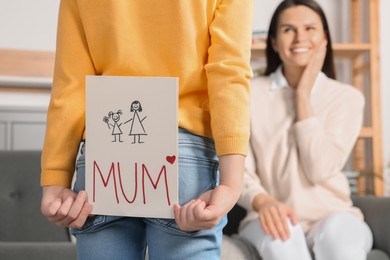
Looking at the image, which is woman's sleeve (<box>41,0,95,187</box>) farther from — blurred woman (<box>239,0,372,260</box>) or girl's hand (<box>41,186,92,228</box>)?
blurred woman (<box>239,0,372,260</box>)

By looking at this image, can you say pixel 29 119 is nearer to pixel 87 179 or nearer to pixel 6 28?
pixel 6 28

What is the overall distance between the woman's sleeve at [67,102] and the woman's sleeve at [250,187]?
120 cm

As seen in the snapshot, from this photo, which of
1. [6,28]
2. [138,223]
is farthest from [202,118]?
[6,28]

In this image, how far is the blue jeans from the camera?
0.84 meters

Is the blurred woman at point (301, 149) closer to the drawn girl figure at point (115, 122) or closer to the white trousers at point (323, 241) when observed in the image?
the white trousers at point (323, 241)

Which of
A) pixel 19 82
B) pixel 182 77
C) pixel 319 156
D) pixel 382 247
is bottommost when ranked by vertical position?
pixel 382 247

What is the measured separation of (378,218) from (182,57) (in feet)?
4.51

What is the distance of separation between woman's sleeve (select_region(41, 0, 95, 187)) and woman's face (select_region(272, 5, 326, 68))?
1472 mm

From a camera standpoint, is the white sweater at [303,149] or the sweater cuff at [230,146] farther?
the white sweater at [303,149]

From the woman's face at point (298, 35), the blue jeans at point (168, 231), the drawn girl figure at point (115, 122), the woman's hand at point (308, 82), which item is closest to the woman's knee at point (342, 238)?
the woman's hand at point (308, 82)

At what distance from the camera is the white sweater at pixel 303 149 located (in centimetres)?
212

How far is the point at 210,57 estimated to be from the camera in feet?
2.89

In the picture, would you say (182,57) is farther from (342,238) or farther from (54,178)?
(342,238)

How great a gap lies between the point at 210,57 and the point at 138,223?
0.24 meters
